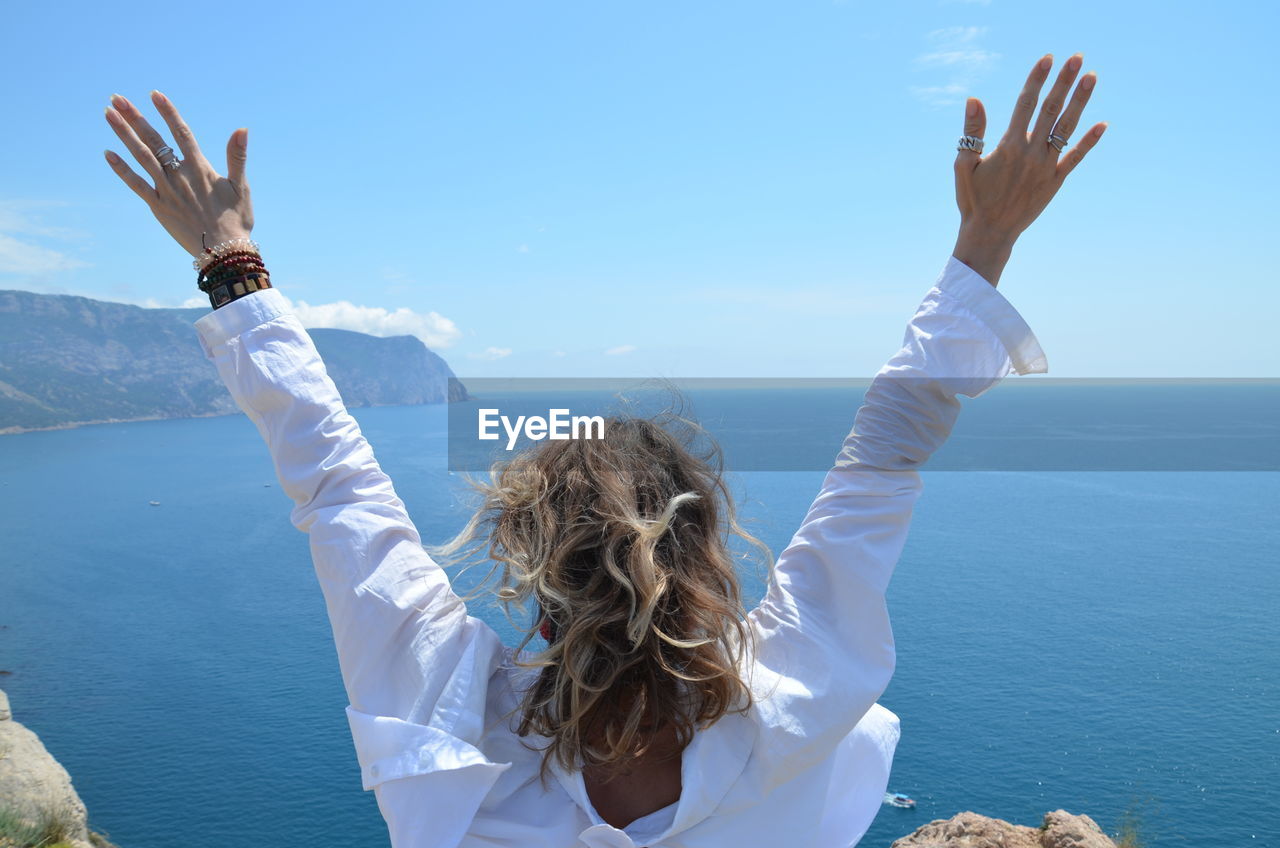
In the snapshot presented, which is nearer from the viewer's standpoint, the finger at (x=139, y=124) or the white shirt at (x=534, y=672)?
the white shirt at (x=534, y=672)

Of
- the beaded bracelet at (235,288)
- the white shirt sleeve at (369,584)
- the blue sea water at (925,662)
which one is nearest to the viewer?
the white shirt sleeve at (369,584)

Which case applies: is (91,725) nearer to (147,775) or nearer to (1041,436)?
(147,775)

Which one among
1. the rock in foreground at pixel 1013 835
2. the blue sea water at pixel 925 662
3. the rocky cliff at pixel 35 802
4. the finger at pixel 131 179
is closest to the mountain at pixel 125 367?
the blue sea water at pixel 925 662

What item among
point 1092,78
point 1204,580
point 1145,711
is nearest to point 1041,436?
point 1204,580

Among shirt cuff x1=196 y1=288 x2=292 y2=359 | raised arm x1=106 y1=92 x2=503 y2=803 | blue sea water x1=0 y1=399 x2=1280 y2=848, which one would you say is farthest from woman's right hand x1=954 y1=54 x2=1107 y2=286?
blue sea water x1=0 y1=399 x2=1280 y2=848

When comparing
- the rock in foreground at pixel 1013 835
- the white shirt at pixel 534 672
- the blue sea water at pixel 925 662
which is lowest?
the blue sea water at pixel 925 662

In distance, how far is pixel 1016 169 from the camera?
4.33 ft

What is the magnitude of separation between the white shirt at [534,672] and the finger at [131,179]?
32 cm

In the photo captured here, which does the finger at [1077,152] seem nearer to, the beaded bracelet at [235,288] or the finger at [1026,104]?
the finger at [1026,104]

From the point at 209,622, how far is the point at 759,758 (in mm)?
43536

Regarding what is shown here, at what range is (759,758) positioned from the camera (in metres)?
1.20

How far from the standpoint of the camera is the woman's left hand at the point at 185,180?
1436 mm

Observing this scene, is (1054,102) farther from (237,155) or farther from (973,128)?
(237,155)

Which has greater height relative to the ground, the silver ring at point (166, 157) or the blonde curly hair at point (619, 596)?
the silver ring at point (166, 157)
